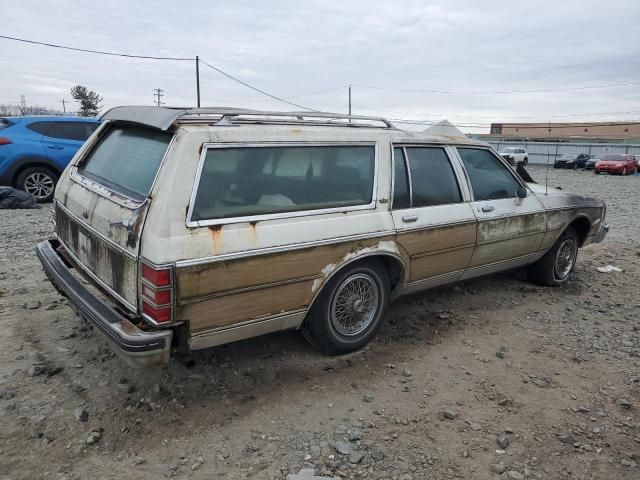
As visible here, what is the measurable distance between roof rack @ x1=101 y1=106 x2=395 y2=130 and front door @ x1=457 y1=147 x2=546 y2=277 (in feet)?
3.95

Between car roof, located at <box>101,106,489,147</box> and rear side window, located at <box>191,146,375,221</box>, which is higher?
car roof, located at <box>101,106,489,147</box>

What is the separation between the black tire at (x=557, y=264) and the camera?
543cm

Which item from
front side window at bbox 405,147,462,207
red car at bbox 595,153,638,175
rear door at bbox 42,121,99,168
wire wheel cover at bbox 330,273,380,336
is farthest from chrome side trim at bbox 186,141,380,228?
red car at bbox 595,153,638,175

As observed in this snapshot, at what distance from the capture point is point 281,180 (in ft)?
10.4

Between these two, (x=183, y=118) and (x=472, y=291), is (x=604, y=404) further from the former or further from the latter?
(x=183, y=118)

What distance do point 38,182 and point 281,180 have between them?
8056mm

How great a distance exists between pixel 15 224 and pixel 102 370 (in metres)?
5.23

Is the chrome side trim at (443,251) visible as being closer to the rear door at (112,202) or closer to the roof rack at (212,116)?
the roof rack at (212,116)

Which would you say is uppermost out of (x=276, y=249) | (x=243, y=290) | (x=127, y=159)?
(x=127, y=159)

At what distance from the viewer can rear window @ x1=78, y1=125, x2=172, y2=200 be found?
2.94 metres

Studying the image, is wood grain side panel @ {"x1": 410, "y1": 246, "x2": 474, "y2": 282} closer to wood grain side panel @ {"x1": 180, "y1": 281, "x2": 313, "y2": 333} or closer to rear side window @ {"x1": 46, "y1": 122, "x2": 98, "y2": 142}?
wood grain side panel @ {"x1": 180, "y1": 281, "x2": 313, "y2": 333}

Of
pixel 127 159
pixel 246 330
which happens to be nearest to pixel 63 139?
pixel 127 159

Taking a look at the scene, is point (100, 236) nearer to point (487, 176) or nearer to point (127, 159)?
point (127, 159)

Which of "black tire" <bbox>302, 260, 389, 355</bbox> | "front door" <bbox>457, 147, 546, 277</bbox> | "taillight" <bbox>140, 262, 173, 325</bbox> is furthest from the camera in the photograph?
"front door" <bbox>457, 147, 546, 277</bbox>
